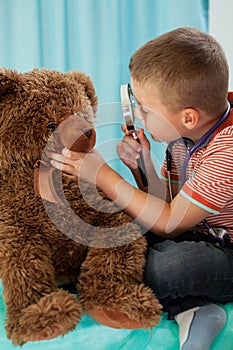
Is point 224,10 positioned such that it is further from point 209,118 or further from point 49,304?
point 49,304

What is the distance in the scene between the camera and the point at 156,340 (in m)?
0.89

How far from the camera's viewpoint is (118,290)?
0.87 m

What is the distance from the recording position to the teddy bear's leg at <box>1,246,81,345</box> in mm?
790

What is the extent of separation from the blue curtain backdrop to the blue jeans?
940 millimetres

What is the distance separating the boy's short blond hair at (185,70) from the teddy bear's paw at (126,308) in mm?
398

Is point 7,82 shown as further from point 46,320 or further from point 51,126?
point 46,320

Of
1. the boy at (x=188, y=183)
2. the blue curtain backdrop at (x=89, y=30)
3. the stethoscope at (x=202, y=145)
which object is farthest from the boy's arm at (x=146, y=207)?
the blue curtain backdrop at (x=89, y=30)

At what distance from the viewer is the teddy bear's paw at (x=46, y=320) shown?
79 cm

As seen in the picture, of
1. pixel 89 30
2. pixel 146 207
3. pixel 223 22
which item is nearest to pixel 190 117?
pixel 146 207

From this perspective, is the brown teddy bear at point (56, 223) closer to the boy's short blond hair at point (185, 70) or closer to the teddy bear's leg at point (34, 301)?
the teddy bear's leg at point (34, 301)

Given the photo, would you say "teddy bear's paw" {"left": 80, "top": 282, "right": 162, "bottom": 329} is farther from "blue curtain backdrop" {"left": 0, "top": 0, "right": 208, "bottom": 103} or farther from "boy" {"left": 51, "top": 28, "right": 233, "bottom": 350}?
"blue curtain backdrop" {"left": 0, "top": 0, "right": 208, "bottom": 103}

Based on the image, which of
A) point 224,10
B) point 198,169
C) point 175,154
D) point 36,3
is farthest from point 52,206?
point 224,10

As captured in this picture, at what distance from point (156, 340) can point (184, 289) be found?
0.12 metres

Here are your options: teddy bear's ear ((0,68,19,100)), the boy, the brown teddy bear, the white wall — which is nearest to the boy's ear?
the boy
